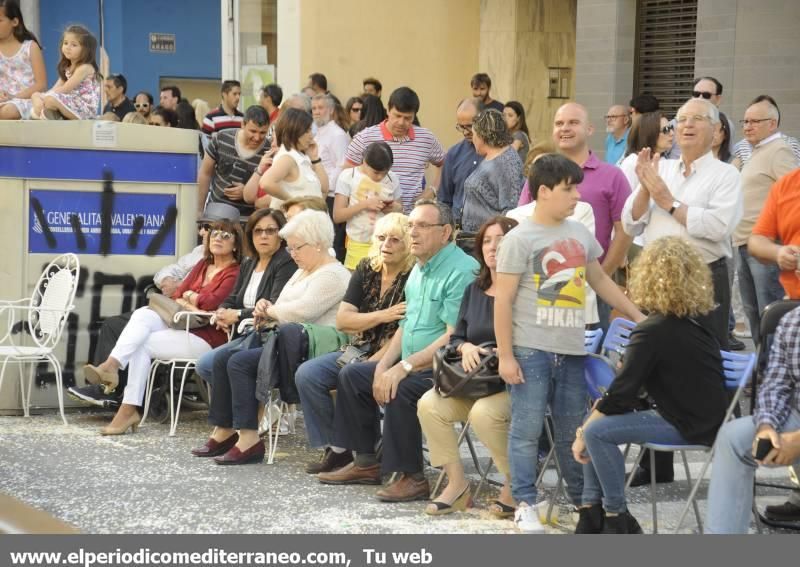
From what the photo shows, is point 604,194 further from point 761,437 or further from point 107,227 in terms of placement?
point 107,227

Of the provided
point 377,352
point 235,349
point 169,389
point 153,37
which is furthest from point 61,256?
point 153,37

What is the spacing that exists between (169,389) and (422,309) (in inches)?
100

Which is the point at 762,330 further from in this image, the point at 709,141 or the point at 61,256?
the point at 61,256

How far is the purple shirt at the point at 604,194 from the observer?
24.1 ft

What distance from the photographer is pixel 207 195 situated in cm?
1061

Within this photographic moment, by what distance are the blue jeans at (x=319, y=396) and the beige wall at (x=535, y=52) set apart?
10.4 meters

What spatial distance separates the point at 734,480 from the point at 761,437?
230 mm

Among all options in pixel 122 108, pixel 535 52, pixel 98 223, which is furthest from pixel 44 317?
pixel 535 52

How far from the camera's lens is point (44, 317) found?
354 inches

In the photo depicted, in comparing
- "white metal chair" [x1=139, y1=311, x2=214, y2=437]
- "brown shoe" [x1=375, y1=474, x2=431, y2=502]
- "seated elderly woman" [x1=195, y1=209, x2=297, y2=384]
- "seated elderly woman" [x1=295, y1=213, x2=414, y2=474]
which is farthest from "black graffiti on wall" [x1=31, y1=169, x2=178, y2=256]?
"brown shoe" [x1=375, y1=474, x2=431, y2=502]

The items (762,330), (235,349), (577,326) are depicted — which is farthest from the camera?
(235,349)

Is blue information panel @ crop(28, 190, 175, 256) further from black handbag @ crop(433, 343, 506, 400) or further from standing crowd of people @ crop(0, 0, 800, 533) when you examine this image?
black handbag @ crop(433, 343, 506, 400)

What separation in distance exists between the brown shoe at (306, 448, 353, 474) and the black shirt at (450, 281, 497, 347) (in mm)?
1163

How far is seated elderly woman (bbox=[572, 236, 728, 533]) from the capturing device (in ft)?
18.3
